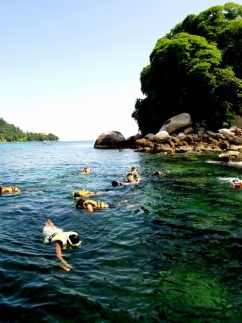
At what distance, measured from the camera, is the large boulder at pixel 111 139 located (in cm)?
5938

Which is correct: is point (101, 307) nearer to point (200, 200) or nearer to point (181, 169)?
point (200, 200)

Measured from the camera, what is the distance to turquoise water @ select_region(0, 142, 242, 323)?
5367mm

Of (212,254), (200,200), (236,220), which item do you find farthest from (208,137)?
(212,254)

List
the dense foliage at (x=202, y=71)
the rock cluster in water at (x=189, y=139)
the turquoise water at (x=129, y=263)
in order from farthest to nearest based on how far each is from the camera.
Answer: the dense foliage at (x=202, y=71), the rock cluster in water at (x=189, y=139), the turquoise water at (x=129, y=263)

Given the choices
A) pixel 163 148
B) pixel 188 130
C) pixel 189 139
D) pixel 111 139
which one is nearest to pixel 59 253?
pixel 163 148

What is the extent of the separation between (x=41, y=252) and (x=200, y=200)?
8203 millimetres

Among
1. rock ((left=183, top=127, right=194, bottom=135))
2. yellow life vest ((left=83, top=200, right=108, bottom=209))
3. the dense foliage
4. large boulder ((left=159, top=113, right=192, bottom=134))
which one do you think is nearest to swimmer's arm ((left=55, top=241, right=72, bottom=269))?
yellow life vest ((left=83, top=200, right=108, bottom=209))

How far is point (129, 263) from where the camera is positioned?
23.7 feet

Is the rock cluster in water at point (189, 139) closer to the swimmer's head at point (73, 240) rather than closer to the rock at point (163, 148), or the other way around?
the rock at point (163, 148)

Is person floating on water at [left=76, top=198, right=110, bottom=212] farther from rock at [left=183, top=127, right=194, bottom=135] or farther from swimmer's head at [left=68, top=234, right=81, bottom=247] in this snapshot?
rock at [left=183, top=127, right=194, bottom=135]

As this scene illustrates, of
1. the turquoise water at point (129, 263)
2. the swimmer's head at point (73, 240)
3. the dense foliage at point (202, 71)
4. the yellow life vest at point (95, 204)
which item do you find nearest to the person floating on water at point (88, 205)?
the yellow life vest at point (95, 204)

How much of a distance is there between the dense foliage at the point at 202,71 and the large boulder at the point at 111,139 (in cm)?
788

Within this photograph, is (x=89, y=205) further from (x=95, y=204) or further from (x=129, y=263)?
(x=129, y=263)

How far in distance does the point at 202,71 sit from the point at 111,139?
2474 centimetres
